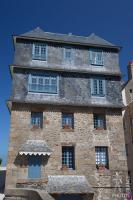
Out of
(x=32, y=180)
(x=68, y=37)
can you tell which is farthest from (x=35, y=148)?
(x=68, y=37)

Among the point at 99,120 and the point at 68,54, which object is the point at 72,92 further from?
the point at 68,54

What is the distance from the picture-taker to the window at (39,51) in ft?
63.9

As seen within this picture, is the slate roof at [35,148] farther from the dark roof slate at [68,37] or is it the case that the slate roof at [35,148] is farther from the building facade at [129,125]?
the building facade at [129,125]

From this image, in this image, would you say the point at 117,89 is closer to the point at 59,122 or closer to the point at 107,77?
the point at 107,77

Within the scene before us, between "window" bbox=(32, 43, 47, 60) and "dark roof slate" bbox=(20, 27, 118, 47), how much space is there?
60 centimetres

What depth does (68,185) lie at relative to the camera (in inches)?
625

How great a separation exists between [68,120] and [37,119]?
217 centimetres

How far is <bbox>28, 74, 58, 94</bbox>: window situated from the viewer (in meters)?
18.4

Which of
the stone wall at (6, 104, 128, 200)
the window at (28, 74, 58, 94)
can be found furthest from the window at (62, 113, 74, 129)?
the window at (28, 74, 58, 94)

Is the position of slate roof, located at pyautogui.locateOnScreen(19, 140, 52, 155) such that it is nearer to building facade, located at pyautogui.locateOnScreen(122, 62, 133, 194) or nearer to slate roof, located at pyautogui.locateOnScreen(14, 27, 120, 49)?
slate roof, located at pyautogui.locateOnScreen(14, 27, 120, 49)

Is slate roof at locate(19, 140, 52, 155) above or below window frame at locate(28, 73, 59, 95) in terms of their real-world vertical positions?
below

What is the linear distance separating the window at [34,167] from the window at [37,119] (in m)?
2.27

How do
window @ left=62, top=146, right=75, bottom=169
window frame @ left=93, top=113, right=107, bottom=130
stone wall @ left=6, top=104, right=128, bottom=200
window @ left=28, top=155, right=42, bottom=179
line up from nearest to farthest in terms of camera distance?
1. window @ left=28, top=155, right=42, bottom=179
2. stone wall @ left=6, top=104, right=128, bottom=200
3. window @ left=62, top=146, right=75, bottom=169
4. window frame @ left=93, top=113, right=107, bottom=130

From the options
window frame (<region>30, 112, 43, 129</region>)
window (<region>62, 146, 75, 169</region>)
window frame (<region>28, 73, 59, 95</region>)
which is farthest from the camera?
window frame (<region>28, 73, 59, 95</region>)
